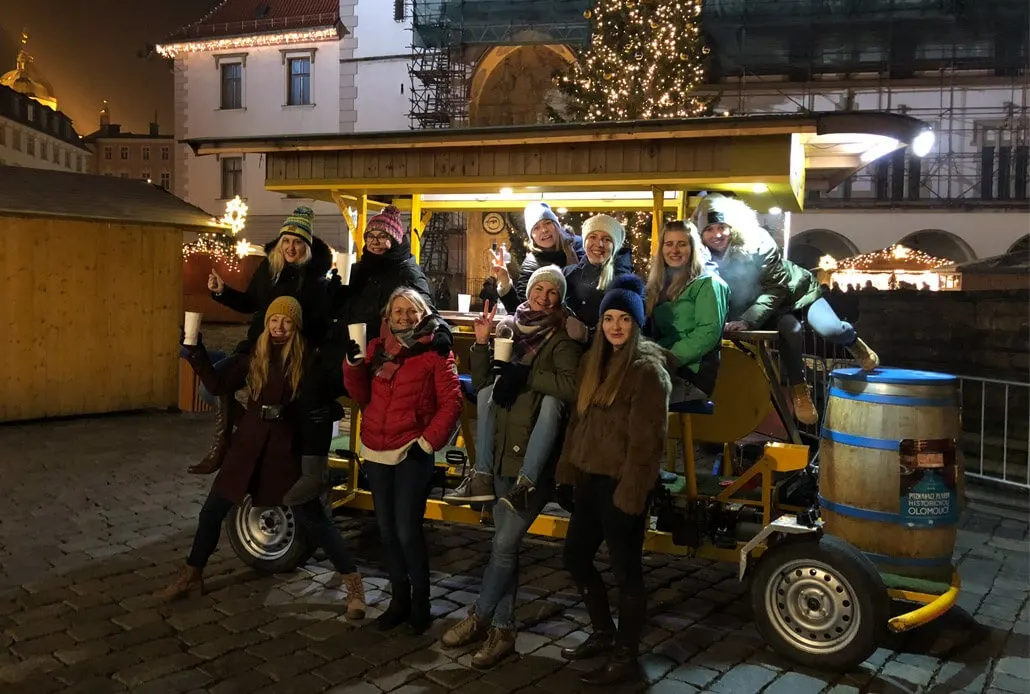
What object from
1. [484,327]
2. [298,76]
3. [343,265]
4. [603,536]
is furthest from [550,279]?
[298,76]

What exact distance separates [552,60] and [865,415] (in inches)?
935

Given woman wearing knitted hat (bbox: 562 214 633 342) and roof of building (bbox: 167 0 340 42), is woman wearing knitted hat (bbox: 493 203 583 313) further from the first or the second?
roof of building (bbox: 167 0 340 42)

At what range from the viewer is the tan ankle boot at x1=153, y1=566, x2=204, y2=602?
516cm

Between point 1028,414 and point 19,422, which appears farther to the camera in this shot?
point 19,422

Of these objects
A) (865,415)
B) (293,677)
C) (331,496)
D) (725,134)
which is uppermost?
(725,134)

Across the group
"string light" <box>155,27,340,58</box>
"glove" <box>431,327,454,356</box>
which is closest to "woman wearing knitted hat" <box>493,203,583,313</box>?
"glove" <box>431,327,454,356</box>

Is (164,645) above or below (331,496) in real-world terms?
below

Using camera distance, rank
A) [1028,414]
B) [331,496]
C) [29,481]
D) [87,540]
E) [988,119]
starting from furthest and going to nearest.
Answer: [988,119], [1028,414], [29,481], [87,540], [331,496]

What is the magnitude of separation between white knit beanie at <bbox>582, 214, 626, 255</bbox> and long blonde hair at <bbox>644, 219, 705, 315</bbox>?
269mm

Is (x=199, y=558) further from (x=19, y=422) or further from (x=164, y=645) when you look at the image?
(x=19, y=422)

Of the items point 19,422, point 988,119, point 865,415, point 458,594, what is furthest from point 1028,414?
point 988,119

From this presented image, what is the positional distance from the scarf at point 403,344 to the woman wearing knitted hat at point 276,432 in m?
0.61

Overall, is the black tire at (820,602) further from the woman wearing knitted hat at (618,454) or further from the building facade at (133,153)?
the building facade at (133,153)

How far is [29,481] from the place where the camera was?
8.17 m
